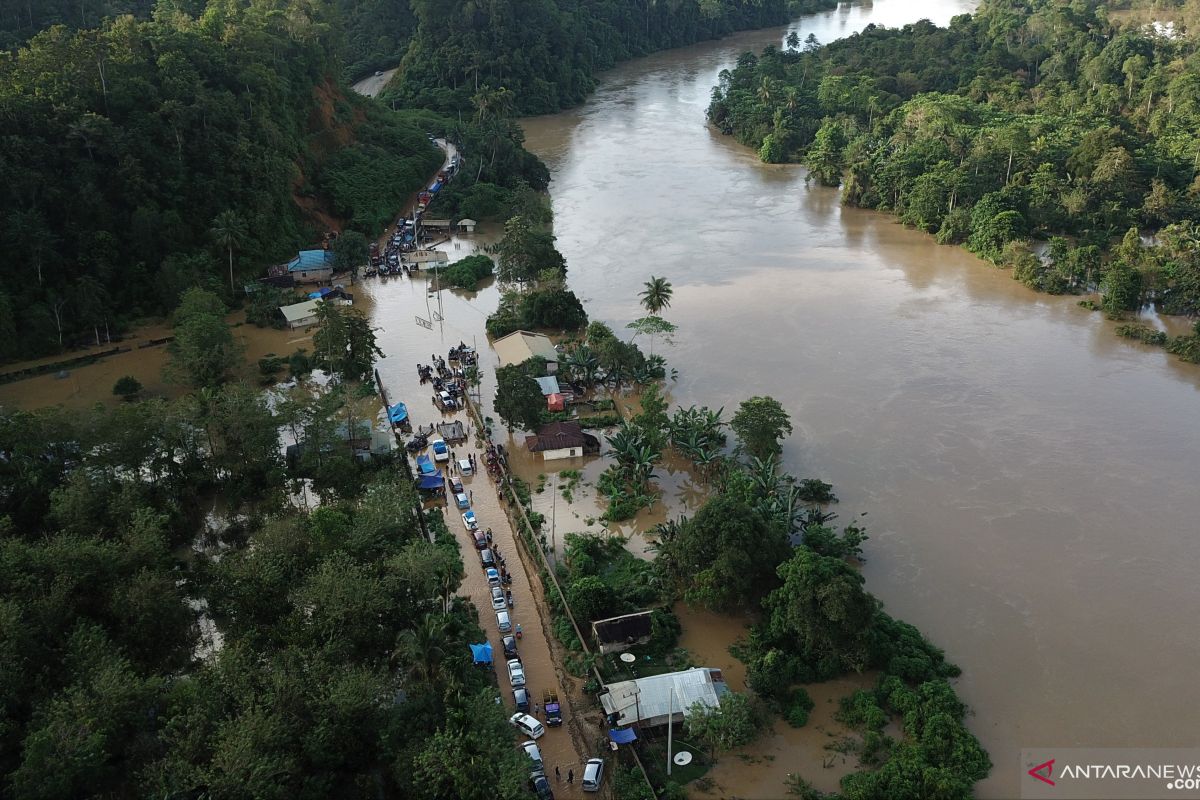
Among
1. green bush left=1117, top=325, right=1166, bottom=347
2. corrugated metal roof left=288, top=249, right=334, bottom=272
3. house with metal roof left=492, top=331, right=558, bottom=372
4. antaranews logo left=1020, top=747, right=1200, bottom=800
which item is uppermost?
corrugated metal roof left=288, top=249, right=334, bottom=272

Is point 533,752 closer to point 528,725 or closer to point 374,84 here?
point 528,725

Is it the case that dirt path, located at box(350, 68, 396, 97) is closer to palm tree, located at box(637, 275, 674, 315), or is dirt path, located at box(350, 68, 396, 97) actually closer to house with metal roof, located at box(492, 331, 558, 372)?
house with metal roof, located at box(492, 331, 558, 372)

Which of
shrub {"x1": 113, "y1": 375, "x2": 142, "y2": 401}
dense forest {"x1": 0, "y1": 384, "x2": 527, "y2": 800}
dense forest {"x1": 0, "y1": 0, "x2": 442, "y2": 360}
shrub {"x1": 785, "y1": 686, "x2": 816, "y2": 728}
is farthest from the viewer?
dense forest {"x1": 0, "y1": 0, "x2": 442, "y2": 360}

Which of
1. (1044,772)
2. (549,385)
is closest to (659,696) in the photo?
(1044,772)

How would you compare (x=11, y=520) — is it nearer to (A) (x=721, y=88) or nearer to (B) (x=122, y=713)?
(B) (x=122, y=713)

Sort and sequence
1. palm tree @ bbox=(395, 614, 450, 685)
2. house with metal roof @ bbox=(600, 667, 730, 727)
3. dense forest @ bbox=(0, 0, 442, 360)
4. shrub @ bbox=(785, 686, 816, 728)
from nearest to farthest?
palm tree @ bbox=(395, 614, 450, 685), house with metal roof @ bbox=(600, 667, 730, 727), shrub @ bbox=(785, 686, 816, 728), dense forest @ bbox=(0, 0, 442, 360)

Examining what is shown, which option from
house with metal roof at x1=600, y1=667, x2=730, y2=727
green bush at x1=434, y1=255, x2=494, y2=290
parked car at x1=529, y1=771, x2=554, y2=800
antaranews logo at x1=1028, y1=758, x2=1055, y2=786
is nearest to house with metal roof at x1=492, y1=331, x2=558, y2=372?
green bush at x1=434, y1=255, x2=494, y2=290

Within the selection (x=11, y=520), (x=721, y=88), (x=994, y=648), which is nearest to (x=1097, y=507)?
(x=994, y=648)
